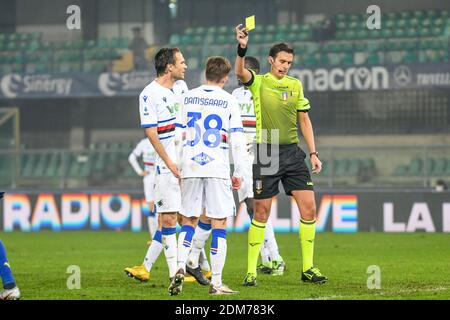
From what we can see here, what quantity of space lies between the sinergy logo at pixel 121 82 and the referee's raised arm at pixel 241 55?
15.0 metres

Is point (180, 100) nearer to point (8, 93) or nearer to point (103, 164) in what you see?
point (103, 164)

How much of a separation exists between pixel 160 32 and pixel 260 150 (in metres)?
17.7

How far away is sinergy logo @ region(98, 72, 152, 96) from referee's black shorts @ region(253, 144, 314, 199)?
48.1 feet

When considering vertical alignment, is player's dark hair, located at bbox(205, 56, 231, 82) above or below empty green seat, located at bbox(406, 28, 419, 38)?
below

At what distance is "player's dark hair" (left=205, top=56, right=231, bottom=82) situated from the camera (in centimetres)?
935

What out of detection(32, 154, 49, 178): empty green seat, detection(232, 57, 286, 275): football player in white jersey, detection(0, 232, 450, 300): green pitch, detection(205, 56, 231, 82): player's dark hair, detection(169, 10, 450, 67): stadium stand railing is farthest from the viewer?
detection(169, 10, 450, 67): stadium stand railing

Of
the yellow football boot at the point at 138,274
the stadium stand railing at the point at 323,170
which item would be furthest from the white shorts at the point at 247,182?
the stadium stand railing at the point at 323,170

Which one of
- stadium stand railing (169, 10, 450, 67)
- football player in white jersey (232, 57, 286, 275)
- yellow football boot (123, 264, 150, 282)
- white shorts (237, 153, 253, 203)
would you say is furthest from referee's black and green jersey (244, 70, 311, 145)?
stadium stand railing (169, 10, 450, 67)

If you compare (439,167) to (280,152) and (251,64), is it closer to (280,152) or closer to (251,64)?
(251,64)

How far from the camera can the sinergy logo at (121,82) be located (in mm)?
25061

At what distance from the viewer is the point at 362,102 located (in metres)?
25.5

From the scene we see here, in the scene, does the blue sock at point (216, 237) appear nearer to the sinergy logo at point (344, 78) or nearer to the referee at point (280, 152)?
the referee at point (280, 152)

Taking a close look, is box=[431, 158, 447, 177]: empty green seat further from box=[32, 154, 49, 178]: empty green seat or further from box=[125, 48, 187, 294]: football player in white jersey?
box=[125, 48, 187, 294]: football player in white jersey
